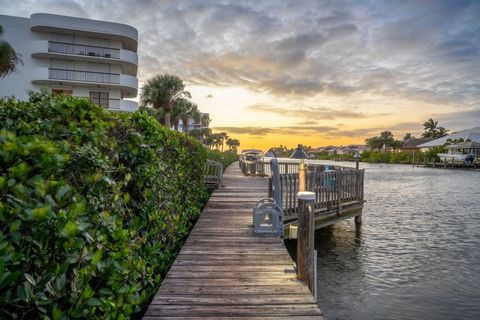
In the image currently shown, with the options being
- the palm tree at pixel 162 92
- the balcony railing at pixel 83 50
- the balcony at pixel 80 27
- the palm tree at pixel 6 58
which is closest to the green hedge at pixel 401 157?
the palm tree at pixel 162 92

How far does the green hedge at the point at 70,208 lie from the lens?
5.41 feet

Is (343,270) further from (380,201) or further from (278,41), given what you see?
(278,41)

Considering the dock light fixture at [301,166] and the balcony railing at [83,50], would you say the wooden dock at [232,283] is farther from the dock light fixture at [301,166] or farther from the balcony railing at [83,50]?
the balcony railing at [83,50]

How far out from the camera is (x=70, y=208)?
2.01 meters

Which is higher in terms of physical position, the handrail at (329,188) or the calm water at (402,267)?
the handrail at (329,188)

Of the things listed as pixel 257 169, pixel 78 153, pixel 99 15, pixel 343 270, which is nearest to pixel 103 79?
pixel 99 15

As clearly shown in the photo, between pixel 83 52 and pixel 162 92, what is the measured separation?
472 inches

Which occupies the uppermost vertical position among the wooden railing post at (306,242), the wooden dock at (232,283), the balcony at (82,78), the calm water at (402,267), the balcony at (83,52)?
the balcony at (83,52)

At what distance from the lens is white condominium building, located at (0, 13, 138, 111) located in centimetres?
3406

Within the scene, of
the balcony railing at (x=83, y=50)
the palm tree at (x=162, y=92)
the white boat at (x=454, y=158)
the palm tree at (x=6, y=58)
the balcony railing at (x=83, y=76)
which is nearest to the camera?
the palm tree at (x=6, y=58)

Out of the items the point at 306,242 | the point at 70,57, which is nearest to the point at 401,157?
the point at 70,57

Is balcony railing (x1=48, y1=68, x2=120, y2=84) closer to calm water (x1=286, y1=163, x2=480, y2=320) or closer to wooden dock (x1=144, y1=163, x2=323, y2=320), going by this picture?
calm water (x1=286, y1=163, x2=480, y2=320)

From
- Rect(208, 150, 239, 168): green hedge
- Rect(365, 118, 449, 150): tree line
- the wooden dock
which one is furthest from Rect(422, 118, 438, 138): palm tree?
the wooden dock

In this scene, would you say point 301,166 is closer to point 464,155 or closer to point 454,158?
point 464,155
